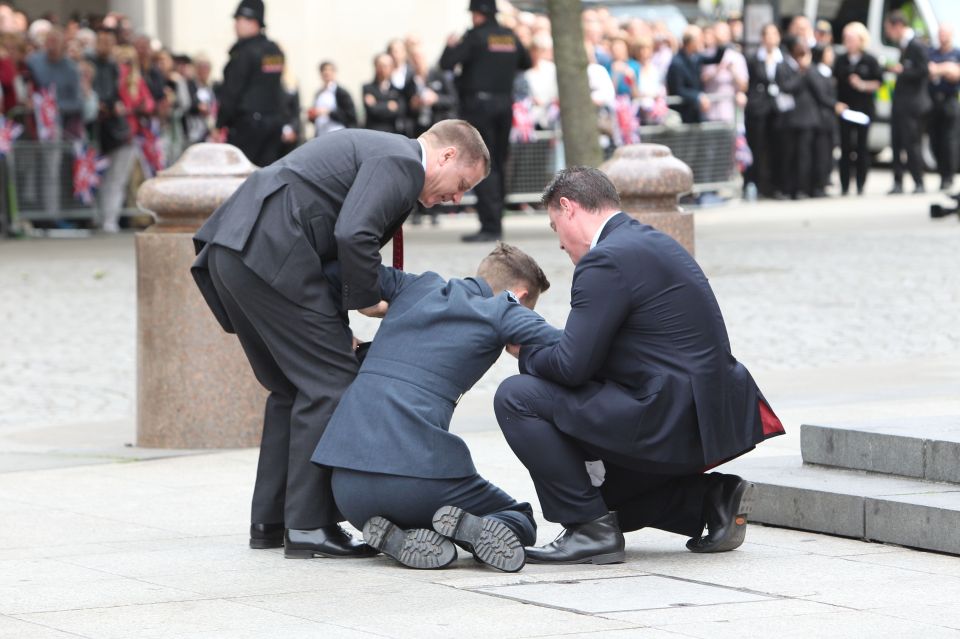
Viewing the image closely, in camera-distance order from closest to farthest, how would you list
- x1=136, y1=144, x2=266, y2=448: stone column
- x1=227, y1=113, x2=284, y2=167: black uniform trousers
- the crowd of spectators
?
x1=136, y1=144, x2=266, y2=448: stone column
x1=227, y1=113, x2=284, y2=167: black uniform trousers
the crowd of spectators

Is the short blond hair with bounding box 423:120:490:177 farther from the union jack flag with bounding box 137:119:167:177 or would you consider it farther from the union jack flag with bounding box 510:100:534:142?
the union jack flag with bounding box 137:119:167:177

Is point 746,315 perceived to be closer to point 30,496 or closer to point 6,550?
point 30,496

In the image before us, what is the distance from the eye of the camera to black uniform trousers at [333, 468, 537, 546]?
575 centimetres

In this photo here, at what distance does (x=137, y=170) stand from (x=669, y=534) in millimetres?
14492

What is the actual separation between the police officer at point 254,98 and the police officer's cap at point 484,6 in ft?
5.94

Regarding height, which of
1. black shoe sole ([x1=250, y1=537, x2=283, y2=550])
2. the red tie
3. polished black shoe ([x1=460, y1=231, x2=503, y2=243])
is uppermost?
the red tie

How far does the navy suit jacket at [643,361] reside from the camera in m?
5.68

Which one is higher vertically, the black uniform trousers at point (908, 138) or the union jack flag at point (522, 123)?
the union jack flag at point (522, 123)

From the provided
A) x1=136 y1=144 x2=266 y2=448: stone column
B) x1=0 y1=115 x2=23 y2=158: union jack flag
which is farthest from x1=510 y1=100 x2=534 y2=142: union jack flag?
x1=136 y1=144 x2=266 y2=448: stone column

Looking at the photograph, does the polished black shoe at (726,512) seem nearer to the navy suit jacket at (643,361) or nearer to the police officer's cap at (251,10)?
the navy suit jacket at (643,361)

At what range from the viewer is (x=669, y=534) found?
649cm

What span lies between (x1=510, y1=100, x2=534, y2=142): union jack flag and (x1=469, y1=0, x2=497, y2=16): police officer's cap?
2620mm

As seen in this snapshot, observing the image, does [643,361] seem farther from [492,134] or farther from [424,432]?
[492,134]

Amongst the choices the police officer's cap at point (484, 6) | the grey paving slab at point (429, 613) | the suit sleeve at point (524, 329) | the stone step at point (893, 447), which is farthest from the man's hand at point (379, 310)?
the police officer's cap at point (484, 6)
